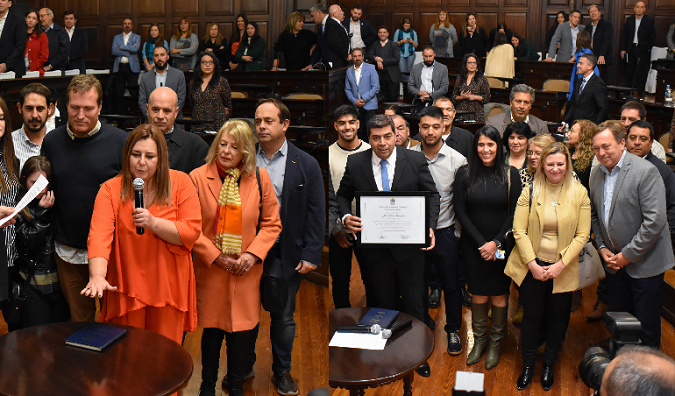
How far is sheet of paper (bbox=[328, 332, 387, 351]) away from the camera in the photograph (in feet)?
8.30

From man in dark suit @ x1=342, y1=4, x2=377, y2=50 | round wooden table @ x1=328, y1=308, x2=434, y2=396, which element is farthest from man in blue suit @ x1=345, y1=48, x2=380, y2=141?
round wooden table @ x1=328, y1=308, x2=434, y2=396

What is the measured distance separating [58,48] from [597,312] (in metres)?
7.87

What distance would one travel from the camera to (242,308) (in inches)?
112

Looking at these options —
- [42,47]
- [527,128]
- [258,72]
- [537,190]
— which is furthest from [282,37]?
[537,190]

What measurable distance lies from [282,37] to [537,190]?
20.1 feet

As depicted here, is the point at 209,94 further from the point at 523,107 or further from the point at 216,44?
the point at 216,44

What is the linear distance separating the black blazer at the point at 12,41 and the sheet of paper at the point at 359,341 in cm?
574

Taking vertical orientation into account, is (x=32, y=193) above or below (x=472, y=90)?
below

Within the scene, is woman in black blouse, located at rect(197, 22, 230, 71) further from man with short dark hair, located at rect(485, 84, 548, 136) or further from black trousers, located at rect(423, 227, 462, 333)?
black trousers, located at rect(423, 227, 462, 333)

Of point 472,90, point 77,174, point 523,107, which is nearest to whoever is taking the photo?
point 77,174

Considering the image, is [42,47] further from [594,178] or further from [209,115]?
[594,178]

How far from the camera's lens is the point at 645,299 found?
352 centimetres

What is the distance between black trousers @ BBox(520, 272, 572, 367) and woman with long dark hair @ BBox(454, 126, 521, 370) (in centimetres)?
18

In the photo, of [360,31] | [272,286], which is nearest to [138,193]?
[272,286]
